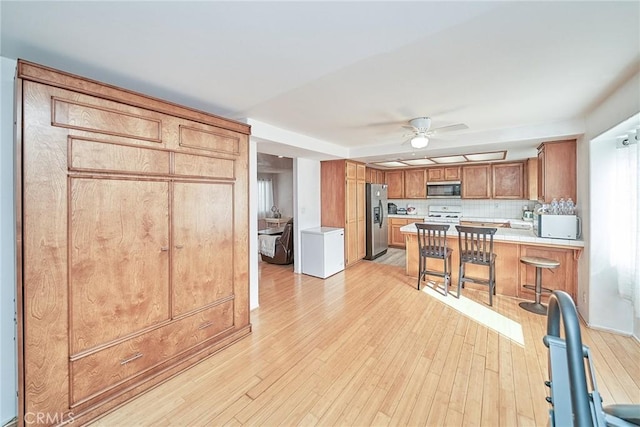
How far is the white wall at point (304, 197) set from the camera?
4.90 meters

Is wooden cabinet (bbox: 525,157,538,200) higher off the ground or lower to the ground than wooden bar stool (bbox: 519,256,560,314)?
higher

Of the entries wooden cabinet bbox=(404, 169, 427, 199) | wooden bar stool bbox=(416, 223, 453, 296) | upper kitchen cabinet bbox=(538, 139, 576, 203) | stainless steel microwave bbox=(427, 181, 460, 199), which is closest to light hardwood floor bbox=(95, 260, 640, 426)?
wooden bar stool bbox=(416, 223, 453, 296)

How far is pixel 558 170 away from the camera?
344 cm

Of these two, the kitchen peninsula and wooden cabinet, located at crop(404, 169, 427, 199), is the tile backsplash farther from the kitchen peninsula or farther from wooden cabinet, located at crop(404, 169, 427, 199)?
the kitchen peninsula

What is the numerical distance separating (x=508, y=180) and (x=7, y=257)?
7362 millimetres

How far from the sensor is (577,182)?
326 cm

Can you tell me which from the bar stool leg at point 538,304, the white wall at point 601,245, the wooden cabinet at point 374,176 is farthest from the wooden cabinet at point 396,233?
the white wall at point 601,245

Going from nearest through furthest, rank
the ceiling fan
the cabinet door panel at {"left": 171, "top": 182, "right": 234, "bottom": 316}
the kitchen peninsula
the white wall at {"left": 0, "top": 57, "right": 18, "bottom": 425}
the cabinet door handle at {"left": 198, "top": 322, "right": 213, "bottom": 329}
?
the white wall at {"left": 0, "top": 57, "right": 18, "bottom": 425}
the cabinet door panel at {"left": 171, "top": 182, "right": 234, "bottom": 316}
the cabinet door handle at {"left": 198, "top": 322, "right": 213, "bottom": 329}
the ceiling fan
the kitchen peninsula

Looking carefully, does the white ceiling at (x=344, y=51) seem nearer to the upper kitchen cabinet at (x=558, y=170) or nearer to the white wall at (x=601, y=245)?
the white wall at (x=601, y=245)

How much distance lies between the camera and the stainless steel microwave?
634cm

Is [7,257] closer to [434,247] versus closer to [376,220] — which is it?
[434,247]

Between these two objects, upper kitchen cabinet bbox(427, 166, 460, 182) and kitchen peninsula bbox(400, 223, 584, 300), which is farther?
upper kitchen cabinet bbox(427, 166, 460, 182)

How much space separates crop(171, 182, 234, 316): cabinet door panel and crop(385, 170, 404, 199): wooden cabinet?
5511 millimetres

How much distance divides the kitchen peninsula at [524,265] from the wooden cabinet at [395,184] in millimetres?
3112
